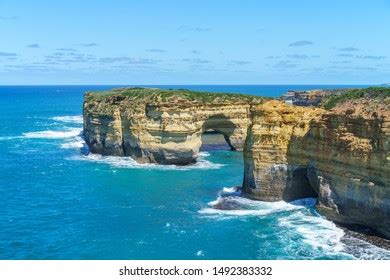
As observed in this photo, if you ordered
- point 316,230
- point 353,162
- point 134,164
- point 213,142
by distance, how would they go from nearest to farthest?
point 353,162 < point 316,230 < point 134,164 < point 213,142

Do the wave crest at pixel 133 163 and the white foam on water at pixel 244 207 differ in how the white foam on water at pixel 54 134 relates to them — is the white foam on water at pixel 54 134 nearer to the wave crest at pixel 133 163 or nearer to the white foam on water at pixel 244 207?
the wave crest at pixel 133 163

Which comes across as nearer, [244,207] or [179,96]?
[244,207]

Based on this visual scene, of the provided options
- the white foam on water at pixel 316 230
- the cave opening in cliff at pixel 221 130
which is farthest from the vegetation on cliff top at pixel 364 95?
the cave opening in cliff at pixel 221 130

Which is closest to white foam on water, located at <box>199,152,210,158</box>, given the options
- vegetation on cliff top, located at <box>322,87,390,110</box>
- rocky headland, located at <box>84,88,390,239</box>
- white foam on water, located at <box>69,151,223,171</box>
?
white foam on water, located at <box>69,151,223,171</box>

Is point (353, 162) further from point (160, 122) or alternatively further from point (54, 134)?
point (54, 134)

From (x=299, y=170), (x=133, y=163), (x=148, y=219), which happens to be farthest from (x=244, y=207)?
(x=133, y=163)

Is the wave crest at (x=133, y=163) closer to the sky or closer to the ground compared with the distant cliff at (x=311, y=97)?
closer to the ground
